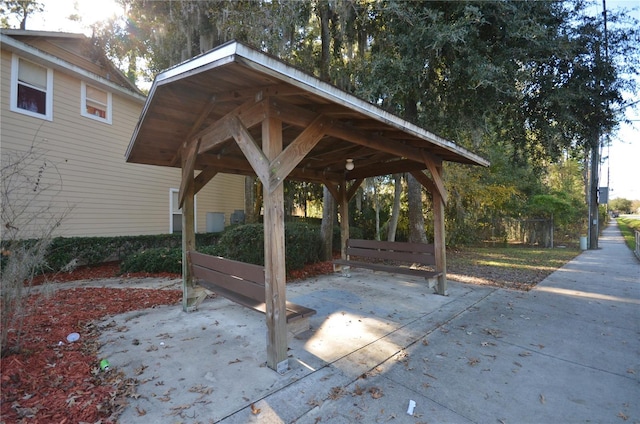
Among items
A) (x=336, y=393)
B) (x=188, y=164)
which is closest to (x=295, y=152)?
(x=188, y=164)

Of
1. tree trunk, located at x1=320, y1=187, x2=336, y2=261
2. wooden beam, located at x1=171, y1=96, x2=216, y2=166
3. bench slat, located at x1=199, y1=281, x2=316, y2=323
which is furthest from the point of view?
tree trunk, located at x1=320, y1=187, x2=336, y2=261

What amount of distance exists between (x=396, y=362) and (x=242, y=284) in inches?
70.9

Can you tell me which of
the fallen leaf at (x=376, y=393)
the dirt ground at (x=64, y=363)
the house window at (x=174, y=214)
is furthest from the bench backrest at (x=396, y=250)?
the house window at (x=174, y=214)

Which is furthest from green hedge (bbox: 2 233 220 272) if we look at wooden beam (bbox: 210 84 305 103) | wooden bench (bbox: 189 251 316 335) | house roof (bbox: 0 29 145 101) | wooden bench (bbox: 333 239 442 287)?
wooden bench (bbox: 333 239 442 287)

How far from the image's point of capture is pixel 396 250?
6.09 m

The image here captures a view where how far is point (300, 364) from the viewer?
290 centimetres

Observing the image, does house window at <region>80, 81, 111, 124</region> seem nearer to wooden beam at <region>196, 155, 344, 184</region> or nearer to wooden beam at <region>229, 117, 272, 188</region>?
wooden beam at <region>196, 155, 344, 184</region>

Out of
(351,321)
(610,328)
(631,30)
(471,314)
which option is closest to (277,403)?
(351,321)

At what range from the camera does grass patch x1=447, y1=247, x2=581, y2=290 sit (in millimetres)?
6477

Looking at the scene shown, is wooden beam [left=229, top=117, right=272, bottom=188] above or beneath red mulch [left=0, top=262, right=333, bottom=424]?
above

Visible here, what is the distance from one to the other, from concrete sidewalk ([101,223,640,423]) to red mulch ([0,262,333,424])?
184mm

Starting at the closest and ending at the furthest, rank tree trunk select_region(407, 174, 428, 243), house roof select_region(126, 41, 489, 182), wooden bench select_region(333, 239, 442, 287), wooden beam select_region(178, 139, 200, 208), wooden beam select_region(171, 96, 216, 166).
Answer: house roof select_region(126, 41, 489, 182)
wooden beam select_region(171, 96, 216, 166)
wooden beam select_region(178, 139, 200, 208)
wooden bench select_region(333, 239, 442, 287)
tree trunk select_region(407, 174, 428, 243)

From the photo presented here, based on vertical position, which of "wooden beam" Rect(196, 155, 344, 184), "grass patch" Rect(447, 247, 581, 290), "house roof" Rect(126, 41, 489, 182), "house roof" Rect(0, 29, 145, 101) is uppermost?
"house roof" Rect(0, 29, 145, 101)

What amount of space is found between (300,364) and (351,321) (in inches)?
51.8
